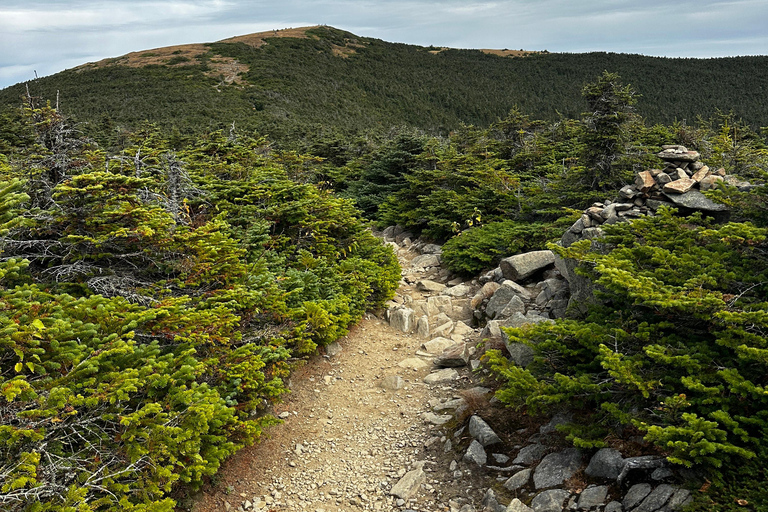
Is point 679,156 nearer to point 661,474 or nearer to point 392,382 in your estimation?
point 661,474

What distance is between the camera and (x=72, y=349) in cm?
349

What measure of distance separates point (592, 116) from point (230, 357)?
31.4ft

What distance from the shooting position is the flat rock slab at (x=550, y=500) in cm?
403

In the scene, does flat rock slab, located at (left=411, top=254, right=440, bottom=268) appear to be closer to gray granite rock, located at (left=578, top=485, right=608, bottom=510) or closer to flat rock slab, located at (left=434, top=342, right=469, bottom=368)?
flat rock slab, located at (left=434, top=342, right=469, bottom=368)

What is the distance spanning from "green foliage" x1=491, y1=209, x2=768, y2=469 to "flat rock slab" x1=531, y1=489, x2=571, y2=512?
50 centimetres

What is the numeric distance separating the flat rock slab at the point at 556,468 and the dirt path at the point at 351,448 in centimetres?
69

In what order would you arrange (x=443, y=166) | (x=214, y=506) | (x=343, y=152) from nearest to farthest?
1. (x=214, y=506)
2. (x=443, y=166)
3. (x=343, y=152)

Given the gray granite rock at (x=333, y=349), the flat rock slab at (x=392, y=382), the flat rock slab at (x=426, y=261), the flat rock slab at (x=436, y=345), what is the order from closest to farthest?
the flat rock slab at (x=392, y=382), the gray granite rock at (x=333, y=349), the flat rock slab at (x=436, y=345), the flat rock slab at (x=426, y=261)

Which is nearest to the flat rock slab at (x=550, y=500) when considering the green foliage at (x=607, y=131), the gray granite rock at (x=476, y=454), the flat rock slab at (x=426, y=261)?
the gray granite rock at (x=476, y=454)

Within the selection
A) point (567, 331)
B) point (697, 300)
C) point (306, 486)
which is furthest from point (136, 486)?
point (697, 300)

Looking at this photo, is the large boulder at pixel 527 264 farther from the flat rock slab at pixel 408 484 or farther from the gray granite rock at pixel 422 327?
the flat rock slab at pixel 408 484

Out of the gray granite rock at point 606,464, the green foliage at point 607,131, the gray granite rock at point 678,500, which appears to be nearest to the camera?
the gray granite rock at point 678,500

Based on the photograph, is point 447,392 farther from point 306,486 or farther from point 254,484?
point 254,484

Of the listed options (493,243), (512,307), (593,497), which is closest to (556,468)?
(593,497)
